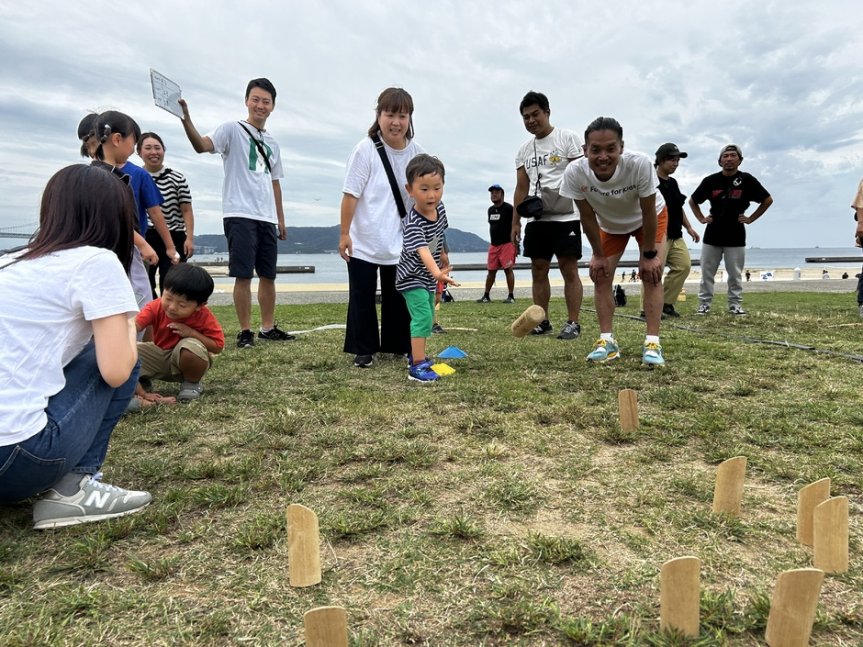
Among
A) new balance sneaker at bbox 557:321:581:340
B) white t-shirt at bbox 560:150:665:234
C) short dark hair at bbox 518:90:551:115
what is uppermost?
short dark hair at bbox 518:90:551:115

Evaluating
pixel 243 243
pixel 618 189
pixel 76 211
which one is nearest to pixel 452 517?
pixel 76 211

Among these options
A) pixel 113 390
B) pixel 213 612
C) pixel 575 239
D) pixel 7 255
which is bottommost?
pixel 213 612

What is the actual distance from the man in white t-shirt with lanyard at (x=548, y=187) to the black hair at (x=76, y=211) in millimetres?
4453

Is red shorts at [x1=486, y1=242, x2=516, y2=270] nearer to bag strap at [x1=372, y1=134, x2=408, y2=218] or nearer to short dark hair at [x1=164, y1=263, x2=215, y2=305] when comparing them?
bag strap at [x1=372, y1=134, x2=408, y2=218]

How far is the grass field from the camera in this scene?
4.61 ft

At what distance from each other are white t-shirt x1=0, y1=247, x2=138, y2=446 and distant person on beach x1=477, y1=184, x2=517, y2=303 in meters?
9.53

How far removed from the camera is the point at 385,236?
452cm

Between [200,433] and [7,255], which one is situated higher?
[7,255]

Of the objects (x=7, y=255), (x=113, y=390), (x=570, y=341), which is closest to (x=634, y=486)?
(x=113, y=390)

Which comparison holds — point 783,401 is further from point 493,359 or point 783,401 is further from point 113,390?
point 113,390

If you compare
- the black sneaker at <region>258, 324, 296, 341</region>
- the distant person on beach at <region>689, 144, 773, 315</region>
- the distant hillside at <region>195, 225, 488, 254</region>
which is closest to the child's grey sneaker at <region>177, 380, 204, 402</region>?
the black sneaker at <region>258, 324, 296, 341</region>

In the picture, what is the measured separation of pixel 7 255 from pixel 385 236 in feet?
9.48

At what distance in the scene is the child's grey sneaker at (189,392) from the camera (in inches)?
140

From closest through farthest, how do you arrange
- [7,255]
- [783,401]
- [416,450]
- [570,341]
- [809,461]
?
[7,255] < [809,461] < [416,450] < [783,401] < [570,341]
